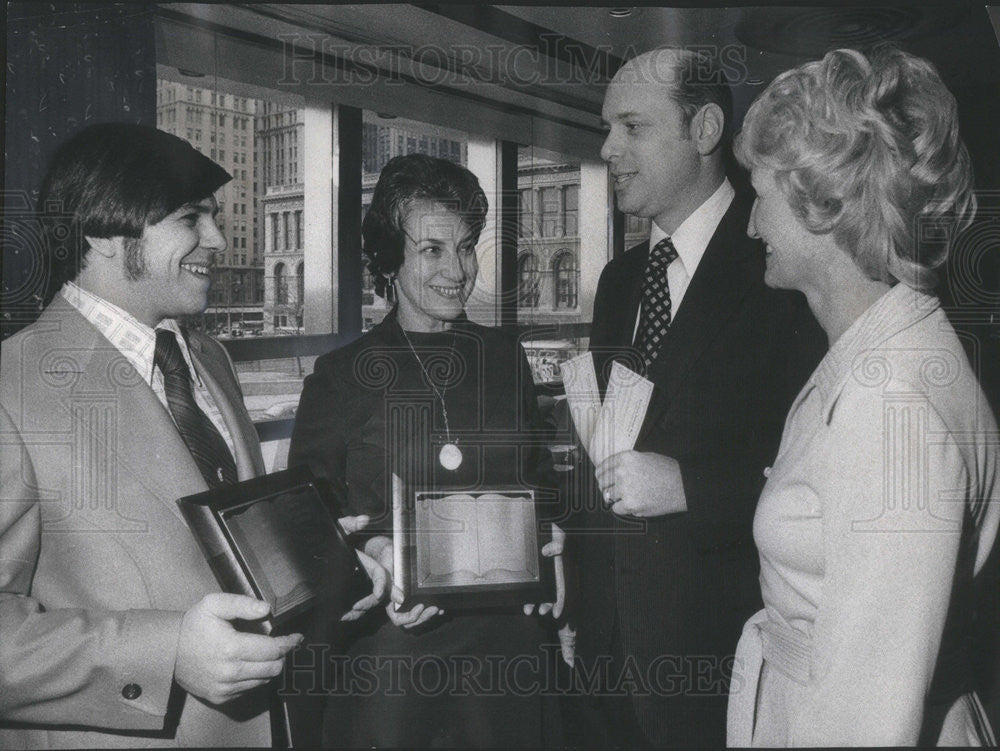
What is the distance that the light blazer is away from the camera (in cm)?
154

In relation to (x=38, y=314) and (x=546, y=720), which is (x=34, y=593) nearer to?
(x=38, y=314)

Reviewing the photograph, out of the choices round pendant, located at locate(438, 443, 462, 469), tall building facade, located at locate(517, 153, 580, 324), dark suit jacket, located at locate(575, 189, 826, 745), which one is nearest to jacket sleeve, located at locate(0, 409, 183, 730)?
round pendant, located at locate(438, 443, 462, 469)

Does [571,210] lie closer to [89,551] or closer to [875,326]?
[875,326]

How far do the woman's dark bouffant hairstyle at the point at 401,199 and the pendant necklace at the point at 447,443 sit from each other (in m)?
0.17

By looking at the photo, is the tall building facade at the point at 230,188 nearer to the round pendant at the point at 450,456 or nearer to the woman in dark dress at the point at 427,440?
the woman in dark dress at the point at 427,440

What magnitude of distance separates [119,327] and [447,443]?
2.42 ft

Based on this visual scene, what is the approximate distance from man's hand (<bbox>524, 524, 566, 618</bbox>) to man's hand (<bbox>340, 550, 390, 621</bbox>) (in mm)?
329

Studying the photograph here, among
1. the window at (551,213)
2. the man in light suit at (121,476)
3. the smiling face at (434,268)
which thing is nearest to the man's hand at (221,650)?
the man in light suit at (121,476)

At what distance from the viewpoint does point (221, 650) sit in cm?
158

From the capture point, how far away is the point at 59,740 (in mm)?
1651

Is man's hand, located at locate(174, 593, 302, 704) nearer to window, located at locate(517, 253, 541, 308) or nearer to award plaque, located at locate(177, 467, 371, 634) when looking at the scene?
award plaque, located at locate(177, 467, 371, 634)

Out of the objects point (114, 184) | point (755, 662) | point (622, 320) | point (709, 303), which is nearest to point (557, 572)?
point (755, 662)

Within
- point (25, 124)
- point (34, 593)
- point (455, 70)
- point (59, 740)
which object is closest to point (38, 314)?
point (25, 124)

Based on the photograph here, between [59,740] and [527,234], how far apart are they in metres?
1.49
